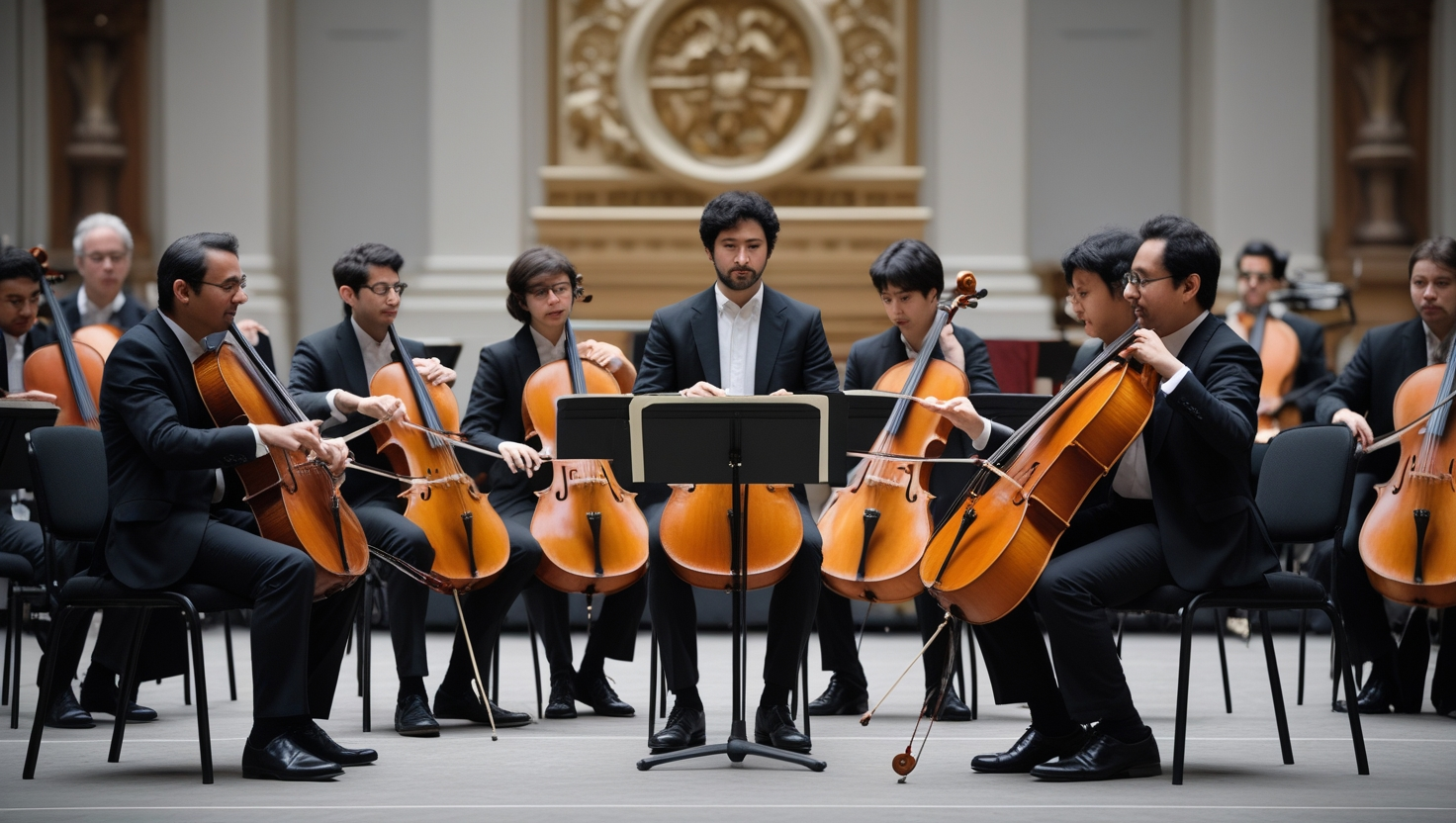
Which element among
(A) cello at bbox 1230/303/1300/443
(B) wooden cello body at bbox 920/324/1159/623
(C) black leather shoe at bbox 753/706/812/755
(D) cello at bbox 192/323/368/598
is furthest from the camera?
(A) cello at bbox 1230/303/1300/443

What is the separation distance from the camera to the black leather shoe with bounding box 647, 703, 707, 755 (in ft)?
10.9

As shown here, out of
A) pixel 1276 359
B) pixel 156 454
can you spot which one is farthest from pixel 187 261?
pixel 1276 359

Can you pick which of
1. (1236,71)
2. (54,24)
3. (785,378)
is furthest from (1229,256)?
(54,24)

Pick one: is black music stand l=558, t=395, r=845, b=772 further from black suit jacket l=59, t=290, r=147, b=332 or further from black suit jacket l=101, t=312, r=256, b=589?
black suit jacket l=59, t=290, r=147, b=332

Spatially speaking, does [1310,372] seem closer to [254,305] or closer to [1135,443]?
[1135,443]

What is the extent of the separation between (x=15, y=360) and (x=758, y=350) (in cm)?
211

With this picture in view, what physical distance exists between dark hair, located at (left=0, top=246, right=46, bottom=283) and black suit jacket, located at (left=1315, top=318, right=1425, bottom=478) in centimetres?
339

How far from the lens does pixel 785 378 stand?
12.3 ft

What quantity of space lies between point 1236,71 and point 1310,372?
6.76ft

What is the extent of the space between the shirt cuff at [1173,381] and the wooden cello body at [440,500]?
1.54m

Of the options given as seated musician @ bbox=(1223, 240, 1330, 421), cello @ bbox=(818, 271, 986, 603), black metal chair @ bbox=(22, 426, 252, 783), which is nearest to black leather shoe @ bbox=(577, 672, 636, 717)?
cello @ bbox=(818, 271, 986, 603)

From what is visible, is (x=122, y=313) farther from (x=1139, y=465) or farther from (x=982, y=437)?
(x=1139, y=465)

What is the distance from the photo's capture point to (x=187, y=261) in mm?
3139

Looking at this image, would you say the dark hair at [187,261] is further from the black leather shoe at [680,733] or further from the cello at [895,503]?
the cello at [895,503]
